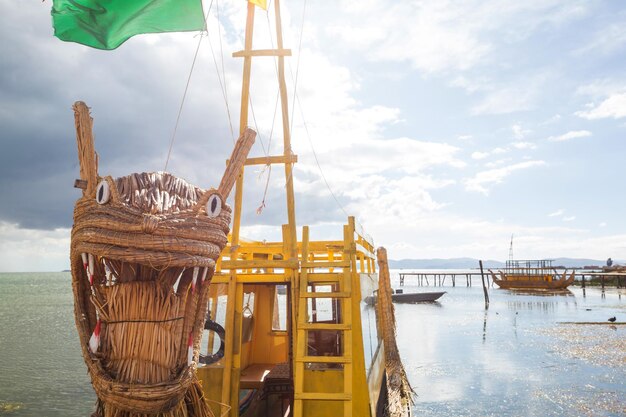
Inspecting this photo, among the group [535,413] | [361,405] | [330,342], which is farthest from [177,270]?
[535,413]

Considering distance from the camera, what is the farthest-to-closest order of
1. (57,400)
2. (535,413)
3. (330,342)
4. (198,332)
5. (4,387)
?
(4,387)
(57,400)
(535,413)
(330,342)
(198,332)

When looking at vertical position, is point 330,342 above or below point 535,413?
above

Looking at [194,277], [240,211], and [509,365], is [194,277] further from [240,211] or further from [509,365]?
[509,365]

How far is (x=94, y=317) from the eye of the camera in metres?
3.24

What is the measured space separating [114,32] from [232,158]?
2.44m

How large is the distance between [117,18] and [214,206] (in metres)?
2.78

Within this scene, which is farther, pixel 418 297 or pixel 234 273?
pixel 418 297

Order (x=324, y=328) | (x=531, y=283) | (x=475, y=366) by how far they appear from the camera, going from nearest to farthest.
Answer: (x=324, y=328) < (x=475, y=366) < (x=531, y=283)

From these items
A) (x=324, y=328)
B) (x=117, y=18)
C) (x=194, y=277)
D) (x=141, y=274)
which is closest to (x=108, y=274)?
(x=141, y=274)

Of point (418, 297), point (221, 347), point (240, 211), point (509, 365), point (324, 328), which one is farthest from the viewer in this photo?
point (418, 297)

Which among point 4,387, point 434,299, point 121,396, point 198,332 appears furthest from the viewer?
point 434,299

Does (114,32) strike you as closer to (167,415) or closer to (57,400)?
(167,415)

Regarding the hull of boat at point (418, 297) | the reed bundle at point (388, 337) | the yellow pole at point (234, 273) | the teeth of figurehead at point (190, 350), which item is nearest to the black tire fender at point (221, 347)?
the yellow pole at point (234, 273)

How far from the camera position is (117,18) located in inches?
183
